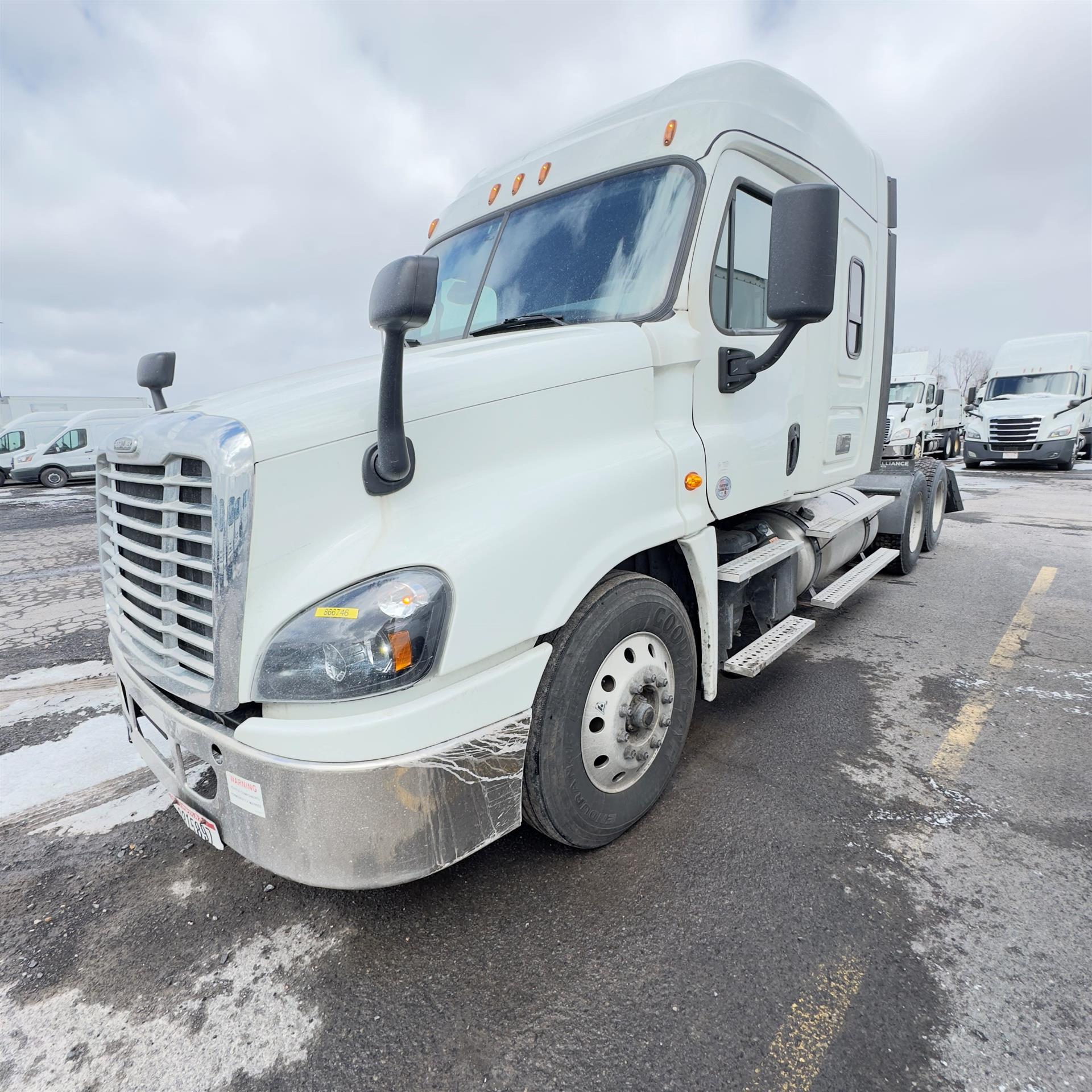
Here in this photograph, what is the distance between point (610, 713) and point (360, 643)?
1.02 meters

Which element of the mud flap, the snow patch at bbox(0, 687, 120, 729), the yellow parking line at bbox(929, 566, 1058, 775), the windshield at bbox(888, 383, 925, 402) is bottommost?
the yellow parking line at bbox(929, 566, 1058, 775)

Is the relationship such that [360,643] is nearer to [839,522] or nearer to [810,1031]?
[810,1031]

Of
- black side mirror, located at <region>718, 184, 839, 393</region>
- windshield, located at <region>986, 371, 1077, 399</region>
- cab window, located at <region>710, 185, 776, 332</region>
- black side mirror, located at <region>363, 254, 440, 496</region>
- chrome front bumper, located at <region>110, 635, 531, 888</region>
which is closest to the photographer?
black side mirror, located at <region>363, 254, 440, 496</region>

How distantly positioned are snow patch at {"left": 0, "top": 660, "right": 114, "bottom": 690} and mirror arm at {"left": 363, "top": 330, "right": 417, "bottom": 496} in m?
3.44

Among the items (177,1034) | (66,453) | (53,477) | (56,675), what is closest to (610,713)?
(177,1034)

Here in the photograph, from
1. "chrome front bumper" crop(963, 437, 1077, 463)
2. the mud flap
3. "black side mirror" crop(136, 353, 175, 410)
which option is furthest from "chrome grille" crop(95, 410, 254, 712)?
"chrome front bumper" crop(963, 437, 1077, 463)

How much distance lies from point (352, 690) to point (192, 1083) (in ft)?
3.57

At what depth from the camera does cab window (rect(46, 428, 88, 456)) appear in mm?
21094

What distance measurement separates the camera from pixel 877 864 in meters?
2.41

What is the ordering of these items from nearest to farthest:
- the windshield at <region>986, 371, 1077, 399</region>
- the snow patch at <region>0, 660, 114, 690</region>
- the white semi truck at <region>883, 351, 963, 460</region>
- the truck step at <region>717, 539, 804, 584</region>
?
the truck step at <region>717, 539, 804, 584</region>
the snow patch at <region>0, 660, 114, 690</region>
the white semi truck at <region>883, 351, 963, 460</region>
the windshield at <region>986, 371, 1077, 399</region>

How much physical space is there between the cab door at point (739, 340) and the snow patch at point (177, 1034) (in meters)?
2.35

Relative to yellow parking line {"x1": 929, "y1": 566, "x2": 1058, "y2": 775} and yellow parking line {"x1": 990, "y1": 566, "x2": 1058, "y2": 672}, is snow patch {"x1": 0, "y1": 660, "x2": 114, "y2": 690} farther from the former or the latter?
yellow parking line {"x1": 990, "y1": 566, "x2": 1058, "y2": 672}

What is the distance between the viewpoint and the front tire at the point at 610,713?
2191 mm

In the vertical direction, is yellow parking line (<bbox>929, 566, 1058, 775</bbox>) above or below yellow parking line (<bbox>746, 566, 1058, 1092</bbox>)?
below
